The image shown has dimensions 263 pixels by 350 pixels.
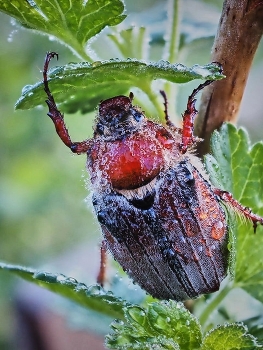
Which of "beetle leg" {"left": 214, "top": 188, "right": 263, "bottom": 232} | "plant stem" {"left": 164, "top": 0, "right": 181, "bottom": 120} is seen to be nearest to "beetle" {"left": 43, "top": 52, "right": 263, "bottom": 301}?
"beetle leg" {"left": 214, "top": 188, "right": 263, "bottom": 232}

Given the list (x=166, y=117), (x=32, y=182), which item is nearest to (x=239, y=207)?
(x=166, y=117)

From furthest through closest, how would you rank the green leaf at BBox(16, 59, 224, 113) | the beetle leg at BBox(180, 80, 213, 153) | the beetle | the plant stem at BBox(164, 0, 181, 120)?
the plant stem at BBox(164, 0, 181, 120), the beetle leg at BBox(180, 80, 213, 153), the beetle, the green leaf at BBox(16, 59, 224, 113)

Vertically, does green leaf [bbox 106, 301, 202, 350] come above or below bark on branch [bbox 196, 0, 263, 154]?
below

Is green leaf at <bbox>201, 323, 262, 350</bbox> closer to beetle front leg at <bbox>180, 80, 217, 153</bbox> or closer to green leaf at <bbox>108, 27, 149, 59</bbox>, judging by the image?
beetle front leg at <bbox>180, 80, 217, 153</bbox>

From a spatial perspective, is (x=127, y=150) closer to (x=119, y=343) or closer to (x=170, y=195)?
(x=170, y=195)

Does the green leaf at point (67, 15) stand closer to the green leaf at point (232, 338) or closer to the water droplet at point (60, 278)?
the water droplet at point (60, 278)

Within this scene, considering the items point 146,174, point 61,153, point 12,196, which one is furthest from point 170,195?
point 61,153

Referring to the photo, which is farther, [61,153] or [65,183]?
[61,153]

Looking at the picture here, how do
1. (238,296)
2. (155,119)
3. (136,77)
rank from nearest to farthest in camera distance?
(136,77)
(155,119)
(238,296)
